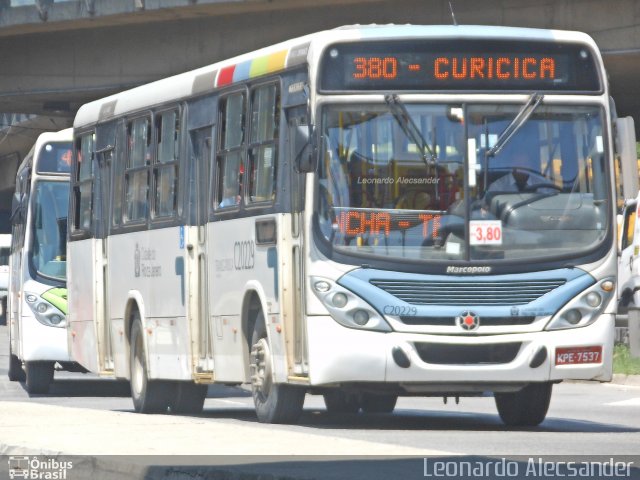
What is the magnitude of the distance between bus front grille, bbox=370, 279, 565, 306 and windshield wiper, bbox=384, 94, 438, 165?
970 millimetres

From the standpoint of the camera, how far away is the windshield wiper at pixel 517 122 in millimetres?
14266

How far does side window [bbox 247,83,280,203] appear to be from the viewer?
1516 cm

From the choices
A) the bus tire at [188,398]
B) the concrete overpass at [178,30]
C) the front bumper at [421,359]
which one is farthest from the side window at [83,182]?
the concrete overpass at [178,30]

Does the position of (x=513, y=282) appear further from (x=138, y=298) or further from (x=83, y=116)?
(x=83, y=116)

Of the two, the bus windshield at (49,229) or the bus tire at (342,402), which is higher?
the bus windshield at (49,229)

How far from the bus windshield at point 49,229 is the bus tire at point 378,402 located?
8.34 meters

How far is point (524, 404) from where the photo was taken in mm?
15508

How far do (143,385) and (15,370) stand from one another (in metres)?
9.90

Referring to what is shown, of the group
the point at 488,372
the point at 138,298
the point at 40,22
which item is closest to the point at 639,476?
the point at 488,372

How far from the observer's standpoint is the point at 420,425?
1584cm

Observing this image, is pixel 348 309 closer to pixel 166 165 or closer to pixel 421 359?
pixel 421 359

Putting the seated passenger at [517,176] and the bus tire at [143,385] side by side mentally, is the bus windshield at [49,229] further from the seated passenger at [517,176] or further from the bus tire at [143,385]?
the seated passenger at [517,176]

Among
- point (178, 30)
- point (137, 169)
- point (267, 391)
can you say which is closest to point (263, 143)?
point (267, 391)

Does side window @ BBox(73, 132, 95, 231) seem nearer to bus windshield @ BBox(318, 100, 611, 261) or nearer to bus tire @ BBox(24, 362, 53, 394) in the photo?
bus tire @ BBox(24, 362, 53, 394)
